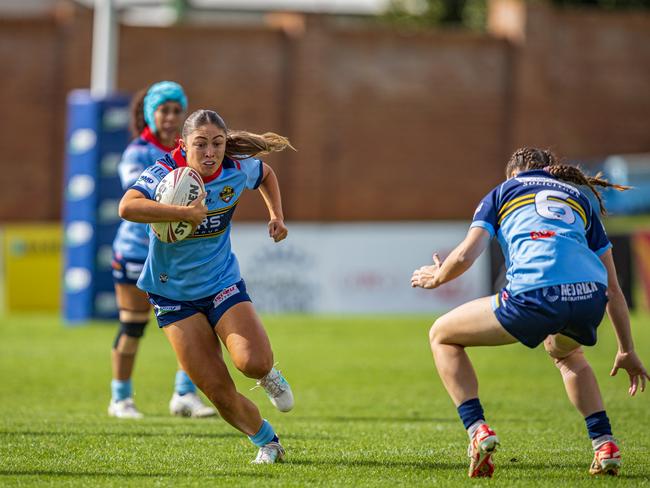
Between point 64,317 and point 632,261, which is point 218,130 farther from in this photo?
point 632,261

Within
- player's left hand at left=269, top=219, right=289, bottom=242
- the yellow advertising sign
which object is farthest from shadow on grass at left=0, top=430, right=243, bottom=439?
the yellow advertising sign

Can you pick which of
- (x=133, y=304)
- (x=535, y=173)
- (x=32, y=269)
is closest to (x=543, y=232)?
(x=535, y=173)

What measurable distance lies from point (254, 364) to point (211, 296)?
47 centimetres

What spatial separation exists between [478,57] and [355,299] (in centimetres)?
1349

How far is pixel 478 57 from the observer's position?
2998cm

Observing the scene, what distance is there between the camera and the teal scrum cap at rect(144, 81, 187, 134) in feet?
27.7

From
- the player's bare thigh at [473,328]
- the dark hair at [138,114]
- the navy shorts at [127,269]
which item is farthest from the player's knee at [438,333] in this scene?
the dark hair at [138,114]

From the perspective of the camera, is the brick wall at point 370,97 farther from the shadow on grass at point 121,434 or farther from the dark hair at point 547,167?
the dark hair at point 547,167

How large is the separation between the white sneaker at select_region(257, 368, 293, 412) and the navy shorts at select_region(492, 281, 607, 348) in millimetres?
1350

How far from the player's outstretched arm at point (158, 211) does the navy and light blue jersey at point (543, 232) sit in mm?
1455

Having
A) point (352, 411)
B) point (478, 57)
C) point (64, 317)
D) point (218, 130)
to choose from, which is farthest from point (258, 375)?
point (478, 57)

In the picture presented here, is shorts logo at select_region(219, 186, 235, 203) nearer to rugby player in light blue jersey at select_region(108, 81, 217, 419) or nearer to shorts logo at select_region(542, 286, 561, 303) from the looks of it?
shorts logo at select_region(542, 286, 561, 303)

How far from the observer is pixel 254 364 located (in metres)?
5.99

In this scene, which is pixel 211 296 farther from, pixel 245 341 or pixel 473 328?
pixel 473 328
